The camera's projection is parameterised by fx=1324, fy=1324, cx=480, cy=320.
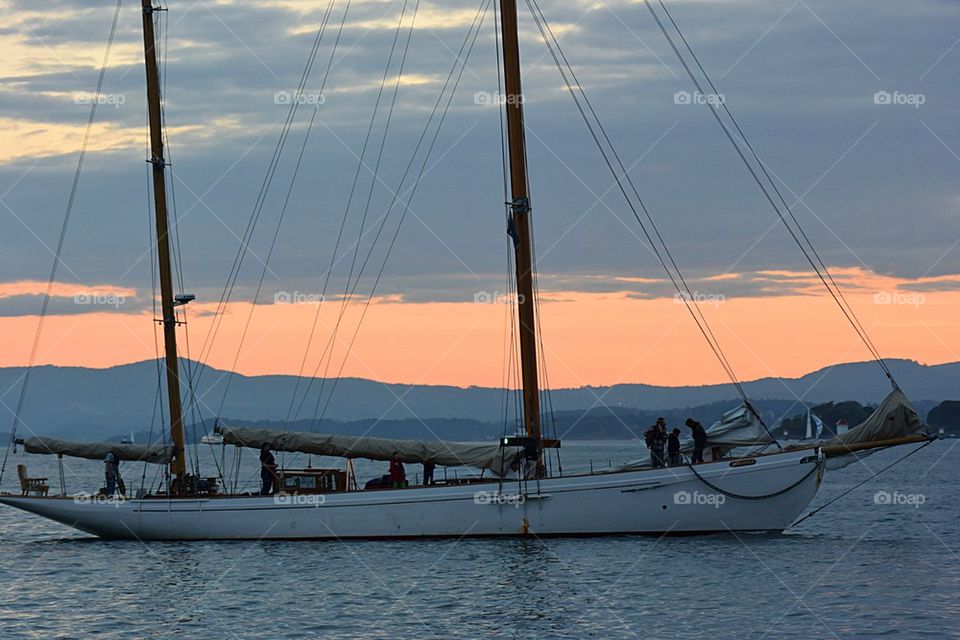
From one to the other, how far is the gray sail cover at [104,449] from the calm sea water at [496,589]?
A: 125 inches

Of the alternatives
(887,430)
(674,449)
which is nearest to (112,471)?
(674,449)

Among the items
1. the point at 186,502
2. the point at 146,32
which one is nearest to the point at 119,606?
the point at 186,502

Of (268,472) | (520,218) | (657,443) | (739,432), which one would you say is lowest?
(268,472)

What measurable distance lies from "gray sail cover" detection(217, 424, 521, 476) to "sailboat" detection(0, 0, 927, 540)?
47 mm

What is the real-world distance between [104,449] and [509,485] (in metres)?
16.6

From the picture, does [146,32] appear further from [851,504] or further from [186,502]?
[851,504]

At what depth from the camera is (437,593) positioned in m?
34.5

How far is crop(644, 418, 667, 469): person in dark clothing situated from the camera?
40.9 metres

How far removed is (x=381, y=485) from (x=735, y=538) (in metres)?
11.5

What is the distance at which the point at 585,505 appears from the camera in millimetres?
40625

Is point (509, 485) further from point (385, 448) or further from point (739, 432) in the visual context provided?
point (739, 432)

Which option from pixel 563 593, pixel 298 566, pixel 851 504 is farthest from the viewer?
pixel 851 504

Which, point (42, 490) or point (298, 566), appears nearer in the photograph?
point (298, 566)

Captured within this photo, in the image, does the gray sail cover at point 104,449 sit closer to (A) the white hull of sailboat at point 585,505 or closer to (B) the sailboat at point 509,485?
(B) the sailboat at point 509,485
